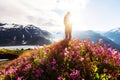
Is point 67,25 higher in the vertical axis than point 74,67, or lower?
higher

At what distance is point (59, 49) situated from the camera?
14.2 meters

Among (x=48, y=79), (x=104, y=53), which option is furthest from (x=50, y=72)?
(x=104, y=53)

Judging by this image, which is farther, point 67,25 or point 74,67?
point 67,25

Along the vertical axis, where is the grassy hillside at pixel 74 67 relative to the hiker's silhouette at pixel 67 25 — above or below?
below

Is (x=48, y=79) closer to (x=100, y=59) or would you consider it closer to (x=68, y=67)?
(x=68, y=67)

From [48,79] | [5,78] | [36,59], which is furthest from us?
[36,59]

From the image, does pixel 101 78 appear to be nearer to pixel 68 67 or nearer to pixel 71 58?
pixel 68 67

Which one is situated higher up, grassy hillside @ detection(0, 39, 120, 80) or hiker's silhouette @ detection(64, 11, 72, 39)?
hiker's silhouette @ detection(64, 11, 72, 39)

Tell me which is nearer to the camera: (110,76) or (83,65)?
(110,76)

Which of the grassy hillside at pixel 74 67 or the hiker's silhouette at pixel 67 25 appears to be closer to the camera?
the grassy hillside at pixel 74 67

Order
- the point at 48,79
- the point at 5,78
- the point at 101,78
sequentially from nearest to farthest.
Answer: the point at 101,78
the point at 48,79
the point at 5,78

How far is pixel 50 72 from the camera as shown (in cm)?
1096

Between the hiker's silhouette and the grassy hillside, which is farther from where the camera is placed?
the hiker's silhouette

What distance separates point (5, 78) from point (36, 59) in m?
1.66
